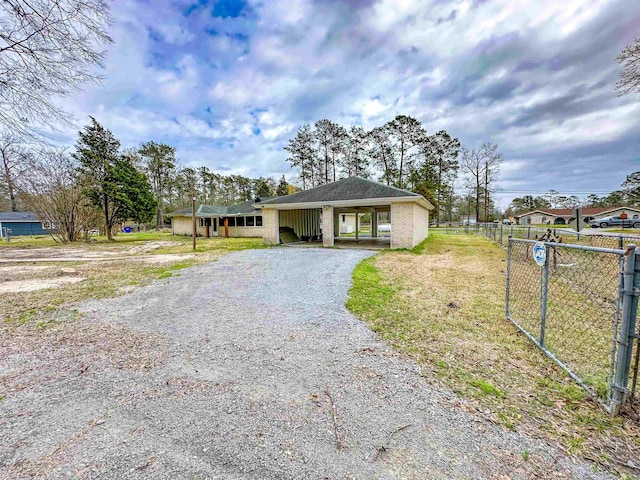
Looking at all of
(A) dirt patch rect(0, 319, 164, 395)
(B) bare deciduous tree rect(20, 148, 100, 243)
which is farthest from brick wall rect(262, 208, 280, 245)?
(B) bare deciduous tree rect(20, 148, 100, 243)

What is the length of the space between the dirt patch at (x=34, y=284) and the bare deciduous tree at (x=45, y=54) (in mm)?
3693

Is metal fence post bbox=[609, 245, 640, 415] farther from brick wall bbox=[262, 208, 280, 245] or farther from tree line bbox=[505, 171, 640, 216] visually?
tree line bbox=[505, 171, 640, 216]

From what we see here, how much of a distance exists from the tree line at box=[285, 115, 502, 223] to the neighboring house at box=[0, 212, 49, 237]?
35895 millimetres

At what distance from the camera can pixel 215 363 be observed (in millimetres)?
2959

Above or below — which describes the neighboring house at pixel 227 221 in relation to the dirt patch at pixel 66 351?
above

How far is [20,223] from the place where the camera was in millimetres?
36469

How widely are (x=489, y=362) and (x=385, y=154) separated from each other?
3335cm

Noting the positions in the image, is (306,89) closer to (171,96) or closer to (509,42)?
(171,96)

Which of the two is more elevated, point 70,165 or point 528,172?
point 528,172

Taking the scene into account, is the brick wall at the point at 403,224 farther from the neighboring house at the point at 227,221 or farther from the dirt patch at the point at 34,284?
the neighboring house at the point at 227,221

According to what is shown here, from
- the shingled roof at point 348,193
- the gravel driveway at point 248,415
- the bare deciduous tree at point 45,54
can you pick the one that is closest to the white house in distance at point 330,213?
the shingled roof at point 348,193

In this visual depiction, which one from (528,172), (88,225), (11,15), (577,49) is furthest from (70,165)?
(528,172)

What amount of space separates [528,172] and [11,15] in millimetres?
59303

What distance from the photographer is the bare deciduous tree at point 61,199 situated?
18.7 metres
